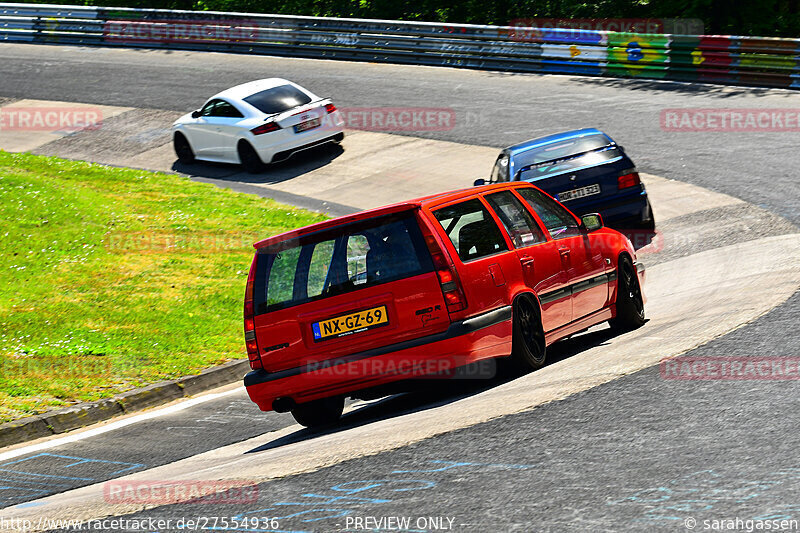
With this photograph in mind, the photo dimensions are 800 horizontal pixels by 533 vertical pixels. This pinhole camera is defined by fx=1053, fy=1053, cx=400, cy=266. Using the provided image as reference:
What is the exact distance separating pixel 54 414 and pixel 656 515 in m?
6.87

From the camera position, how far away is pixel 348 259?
793 cm

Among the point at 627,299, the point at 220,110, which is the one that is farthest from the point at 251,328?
the point at 220,110

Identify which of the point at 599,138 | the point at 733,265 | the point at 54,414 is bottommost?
the point at 54,414

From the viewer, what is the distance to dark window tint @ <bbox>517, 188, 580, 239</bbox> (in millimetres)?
9227

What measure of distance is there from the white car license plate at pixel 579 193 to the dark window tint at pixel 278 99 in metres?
9.13

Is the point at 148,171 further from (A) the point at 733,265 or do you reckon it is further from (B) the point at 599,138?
(A) the point at 733,265

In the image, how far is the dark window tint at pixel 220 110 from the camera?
2223 cm

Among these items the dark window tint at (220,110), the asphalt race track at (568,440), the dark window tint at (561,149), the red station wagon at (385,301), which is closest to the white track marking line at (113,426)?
the asphalt race track at (568,440)

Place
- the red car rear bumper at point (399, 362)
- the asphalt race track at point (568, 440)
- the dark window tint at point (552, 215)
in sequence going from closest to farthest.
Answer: the asphalt race track at point (568, 440)
the red car rear bumper at point (399, 362)
the dark window tint at point (552, 215)

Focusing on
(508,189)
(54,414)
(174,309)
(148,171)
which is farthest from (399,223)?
(148,171)

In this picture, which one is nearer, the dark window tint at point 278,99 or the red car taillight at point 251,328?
the red car taillight at point 251,328

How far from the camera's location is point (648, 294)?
12.4 metres

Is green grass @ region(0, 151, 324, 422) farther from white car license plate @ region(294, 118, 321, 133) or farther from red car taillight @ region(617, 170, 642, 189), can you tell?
red car taillight @ region(617, 170, 642, 189)

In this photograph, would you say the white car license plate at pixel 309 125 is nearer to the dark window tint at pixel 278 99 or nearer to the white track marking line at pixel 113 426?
the dark window tint at pixel 278 99
